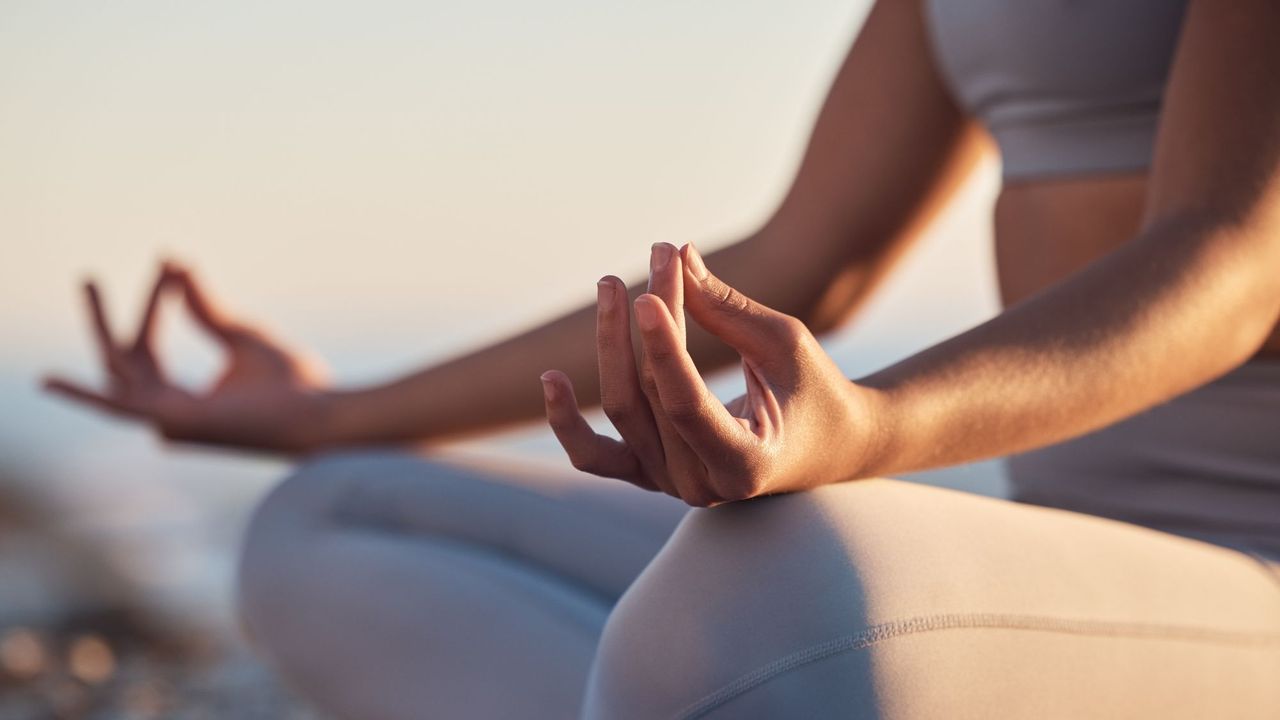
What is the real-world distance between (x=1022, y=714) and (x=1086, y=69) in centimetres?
77

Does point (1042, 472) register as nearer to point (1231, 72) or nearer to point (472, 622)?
point (1231, 72)

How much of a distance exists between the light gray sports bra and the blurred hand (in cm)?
107

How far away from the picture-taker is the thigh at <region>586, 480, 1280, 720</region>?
0.78 metres

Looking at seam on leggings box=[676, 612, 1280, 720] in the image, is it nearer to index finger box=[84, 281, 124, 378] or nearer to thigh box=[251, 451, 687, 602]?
thigh box=[251, 451, 687, 602]

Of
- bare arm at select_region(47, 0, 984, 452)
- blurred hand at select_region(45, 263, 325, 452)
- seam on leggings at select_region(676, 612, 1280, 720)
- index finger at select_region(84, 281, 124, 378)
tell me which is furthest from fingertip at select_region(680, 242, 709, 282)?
index finger at select_region(84, 281, 124, 378)

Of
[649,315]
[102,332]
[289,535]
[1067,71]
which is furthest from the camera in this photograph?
[102,332]

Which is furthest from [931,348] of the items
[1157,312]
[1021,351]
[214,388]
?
[214,388]

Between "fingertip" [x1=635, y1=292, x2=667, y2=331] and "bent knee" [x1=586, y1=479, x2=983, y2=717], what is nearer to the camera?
"fingertip" [x1=635, y1=292, x2=667, y2=331]

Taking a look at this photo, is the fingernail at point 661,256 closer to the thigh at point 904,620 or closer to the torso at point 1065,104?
the thigh at point 904,620

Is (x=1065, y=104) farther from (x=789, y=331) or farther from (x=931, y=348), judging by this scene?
(x=789, y=331)

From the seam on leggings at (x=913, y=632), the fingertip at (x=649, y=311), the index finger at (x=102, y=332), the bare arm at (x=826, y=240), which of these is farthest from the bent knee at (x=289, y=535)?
the fingertip at (x=649, y=311)

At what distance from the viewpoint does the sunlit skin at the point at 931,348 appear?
0.74 metres

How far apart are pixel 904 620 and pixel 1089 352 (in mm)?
262

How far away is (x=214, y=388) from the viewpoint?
207 cm
